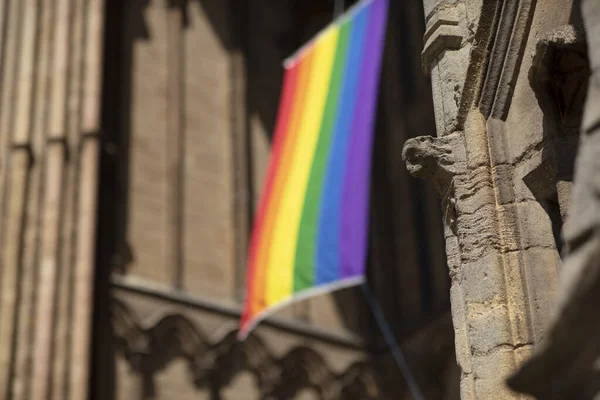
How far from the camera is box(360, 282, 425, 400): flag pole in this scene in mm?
13266

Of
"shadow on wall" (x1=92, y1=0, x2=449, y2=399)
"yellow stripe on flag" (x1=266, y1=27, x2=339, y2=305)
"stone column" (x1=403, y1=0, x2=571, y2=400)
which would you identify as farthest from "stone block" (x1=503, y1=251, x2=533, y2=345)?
"shadow on wall" (x1=92, y1=0, x2=449, y2=399)

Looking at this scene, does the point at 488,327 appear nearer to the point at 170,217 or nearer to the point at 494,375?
the point at 494,375

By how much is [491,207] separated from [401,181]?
35.2 ft

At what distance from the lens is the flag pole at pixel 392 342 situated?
13.3m

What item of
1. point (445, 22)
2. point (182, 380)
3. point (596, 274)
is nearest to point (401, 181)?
point (182, 380)

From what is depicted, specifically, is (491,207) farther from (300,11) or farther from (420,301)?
(300,11)

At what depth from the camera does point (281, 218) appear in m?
10.4

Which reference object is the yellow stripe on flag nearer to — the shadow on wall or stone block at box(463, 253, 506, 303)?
the shadow on wall

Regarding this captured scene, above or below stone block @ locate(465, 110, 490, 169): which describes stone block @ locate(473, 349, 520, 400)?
below

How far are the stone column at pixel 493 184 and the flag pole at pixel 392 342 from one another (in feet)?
29.9

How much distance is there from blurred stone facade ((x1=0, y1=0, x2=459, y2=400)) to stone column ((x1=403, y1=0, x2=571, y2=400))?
25.4 ft

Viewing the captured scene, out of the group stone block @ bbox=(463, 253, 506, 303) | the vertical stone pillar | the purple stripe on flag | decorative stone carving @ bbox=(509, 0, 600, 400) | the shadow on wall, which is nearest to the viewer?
decorative stone carving @ bbox=(509, 0, 600, 400)

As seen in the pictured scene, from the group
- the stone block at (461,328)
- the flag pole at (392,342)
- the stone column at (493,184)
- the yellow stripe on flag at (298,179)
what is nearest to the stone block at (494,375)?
the stone column at (493,184)

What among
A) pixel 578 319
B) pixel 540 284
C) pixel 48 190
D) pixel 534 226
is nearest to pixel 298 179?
pixel 48 190
